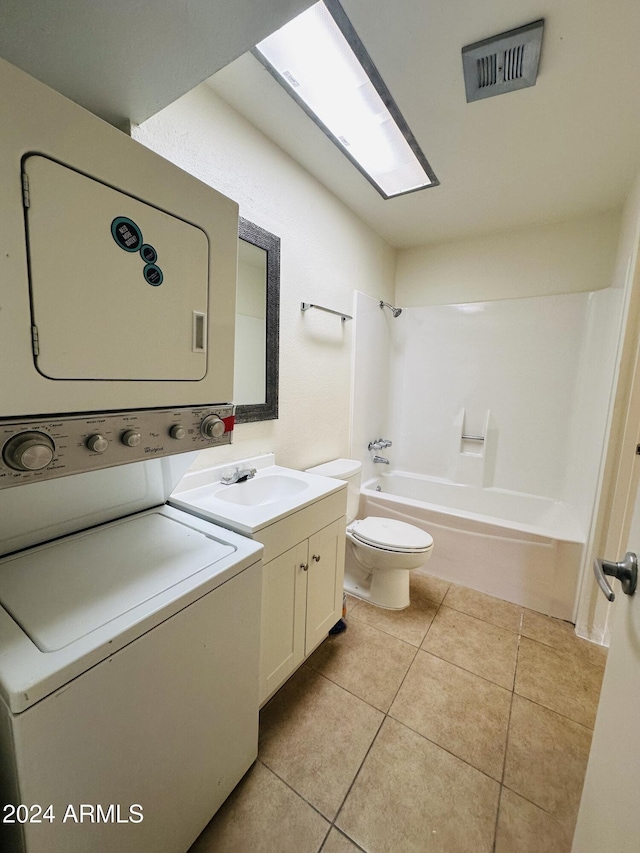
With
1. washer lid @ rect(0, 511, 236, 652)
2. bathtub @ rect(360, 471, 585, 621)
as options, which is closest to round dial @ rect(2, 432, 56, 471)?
washer lid @ rect(0, 511, 236, 652)

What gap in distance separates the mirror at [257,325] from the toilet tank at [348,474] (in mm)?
499

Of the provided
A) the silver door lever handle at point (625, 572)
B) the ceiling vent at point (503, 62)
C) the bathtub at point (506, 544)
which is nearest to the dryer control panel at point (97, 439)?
the silver door lever handle at point (625, 572)

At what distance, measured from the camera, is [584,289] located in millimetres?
2271

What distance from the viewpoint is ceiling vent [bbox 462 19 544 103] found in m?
1.10

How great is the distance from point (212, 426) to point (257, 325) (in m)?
0.89

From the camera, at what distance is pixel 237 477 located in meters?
1.48

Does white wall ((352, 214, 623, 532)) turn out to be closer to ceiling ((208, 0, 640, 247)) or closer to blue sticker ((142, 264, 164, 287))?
ceiling ((208, 0, 640, 247))

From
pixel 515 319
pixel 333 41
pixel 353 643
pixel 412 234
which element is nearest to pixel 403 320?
pixel 412 234

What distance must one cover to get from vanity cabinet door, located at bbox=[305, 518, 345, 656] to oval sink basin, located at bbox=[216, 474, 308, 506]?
246 mm

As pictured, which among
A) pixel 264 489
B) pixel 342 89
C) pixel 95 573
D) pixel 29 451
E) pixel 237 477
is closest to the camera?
pixel 29 451

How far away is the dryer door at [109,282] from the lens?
1.93 feet

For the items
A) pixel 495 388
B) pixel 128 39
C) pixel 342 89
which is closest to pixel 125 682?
Answer: pixel 128 39

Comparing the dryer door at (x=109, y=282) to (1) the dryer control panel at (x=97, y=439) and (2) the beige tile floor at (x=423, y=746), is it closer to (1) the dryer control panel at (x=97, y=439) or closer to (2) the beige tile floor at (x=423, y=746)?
(1) the dryer control panel at (x=97, y=439)

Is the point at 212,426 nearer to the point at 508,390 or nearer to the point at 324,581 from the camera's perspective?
the point at 324,581
